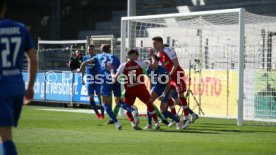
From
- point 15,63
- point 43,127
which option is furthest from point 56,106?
point 15,63

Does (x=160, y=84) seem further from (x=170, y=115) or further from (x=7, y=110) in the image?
(x=7, y=110)

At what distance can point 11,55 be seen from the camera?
299 inches

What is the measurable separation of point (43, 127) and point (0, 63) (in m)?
9.25

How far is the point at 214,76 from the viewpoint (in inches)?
867

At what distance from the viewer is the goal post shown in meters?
19.8

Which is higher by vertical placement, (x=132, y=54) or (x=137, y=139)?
(x=132, y=54)

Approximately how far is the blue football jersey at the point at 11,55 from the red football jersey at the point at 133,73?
8584 millimetres

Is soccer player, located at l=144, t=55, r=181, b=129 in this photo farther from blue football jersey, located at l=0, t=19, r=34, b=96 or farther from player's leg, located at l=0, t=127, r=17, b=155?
player's leg, located at l=0, t=127, r=17, b=155

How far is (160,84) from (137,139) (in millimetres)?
3114

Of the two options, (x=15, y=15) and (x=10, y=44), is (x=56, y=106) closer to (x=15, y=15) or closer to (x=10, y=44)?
(x=15, y=15)

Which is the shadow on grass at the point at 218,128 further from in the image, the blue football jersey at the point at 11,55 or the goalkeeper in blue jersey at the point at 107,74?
the blue football jersey at the point at 11,55

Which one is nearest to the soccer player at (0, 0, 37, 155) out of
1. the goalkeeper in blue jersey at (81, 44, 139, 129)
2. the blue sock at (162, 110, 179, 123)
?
the blue sock at (162, 110, 179, 123)

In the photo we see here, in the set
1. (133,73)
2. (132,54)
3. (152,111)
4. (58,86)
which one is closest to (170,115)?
(152,111)

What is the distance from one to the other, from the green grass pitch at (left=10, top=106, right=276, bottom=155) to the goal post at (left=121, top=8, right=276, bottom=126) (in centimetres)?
181
